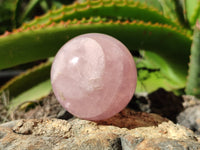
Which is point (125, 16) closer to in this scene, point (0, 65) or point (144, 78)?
point (144, 78)

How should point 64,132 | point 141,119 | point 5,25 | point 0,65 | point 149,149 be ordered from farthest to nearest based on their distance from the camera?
point 5,25 → point 0,65 → point 141,119 → point 64,132 → point 149,149

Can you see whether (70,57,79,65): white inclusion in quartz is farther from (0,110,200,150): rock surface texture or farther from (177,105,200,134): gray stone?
(177,105,200,134): gray stone

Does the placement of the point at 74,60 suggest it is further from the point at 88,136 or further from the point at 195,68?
the point at 195,68

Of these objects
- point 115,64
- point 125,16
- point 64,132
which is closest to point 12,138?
point 64,132

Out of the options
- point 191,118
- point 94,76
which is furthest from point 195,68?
point 94,76

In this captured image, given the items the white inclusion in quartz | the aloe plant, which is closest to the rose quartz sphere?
the white inclusion in quartz

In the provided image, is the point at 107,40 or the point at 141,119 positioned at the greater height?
the point at 107,40
